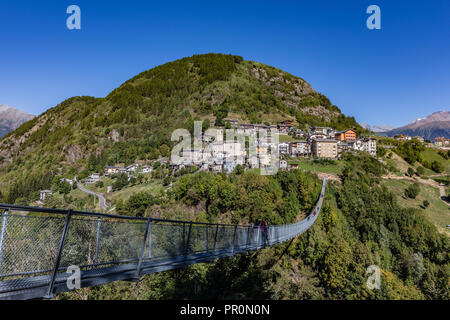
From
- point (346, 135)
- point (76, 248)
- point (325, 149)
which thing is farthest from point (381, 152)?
point (76, 248)

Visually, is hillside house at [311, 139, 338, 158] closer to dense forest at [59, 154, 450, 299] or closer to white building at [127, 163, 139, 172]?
dense forest at [59, 154, 450, 299]

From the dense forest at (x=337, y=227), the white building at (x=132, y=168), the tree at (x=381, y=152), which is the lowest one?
the dense forest at (x=337, y=227)

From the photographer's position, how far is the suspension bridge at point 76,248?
278 centimetres

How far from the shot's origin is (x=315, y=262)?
139 ft

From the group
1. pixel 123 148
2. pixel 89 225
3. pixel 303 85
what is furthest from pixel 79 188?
pixel 303 85

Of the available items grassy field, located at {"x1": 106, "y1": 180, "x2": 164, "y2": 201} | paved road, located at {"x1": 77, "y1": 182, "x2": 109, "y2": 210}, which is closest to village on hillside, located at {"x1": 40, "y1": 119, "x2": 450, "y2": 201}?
paved road, located at {"x1": 77, "y1": 182, "x2": 109, "y2": 210}

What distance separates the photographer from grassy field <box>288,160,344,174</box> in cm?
6400

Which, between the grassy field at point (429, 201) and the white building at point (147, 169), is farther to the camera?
the white building at point (147, 169)

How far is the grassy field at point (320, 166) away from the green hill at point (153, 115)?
35.5 meters

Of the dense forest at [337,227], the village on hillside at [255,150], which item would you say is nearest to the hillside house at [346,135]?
the village on hillside at [255,150]

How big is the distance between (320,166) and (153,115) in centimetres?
8282

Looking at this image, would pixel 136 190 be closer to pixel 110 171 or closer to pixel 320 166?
pixel 110 171

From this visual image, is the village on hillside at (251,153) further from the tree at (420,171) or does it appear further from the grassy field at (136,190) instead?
the tree at (420,171)

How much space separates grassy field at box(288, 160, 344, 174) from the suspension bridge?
62238mm
